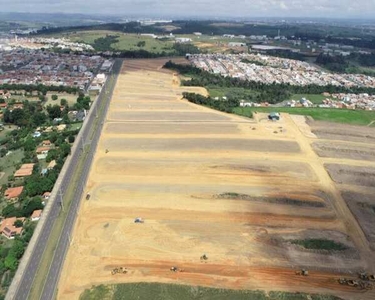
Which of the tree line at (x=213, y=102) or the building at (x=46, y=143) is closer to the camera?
the building at (x=46, y=143)

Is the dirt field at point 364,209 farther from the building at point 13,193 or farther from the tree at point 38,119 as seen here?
the tree at point 38,119

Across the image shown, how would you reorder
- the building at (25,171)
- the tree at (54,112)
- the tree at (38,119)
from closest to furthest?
1. the building at (25,171)
2. the tree at (38,119)
3. the tree at (54,112)

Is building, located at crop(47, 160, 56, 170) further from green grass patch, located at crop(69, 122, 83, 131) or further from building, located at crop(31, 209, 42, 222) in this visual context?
green grass patch, located at crop(69, 122, 83, 131)

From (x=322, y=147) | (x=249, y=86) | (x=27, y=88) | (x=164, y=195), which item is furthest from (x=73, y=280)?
(x=249, y=86)

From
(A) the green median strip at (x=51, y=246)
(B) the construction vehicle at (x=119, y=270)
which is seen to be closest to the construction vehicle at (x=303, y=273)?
(B) the construction vehicle at (x=119, y=270)

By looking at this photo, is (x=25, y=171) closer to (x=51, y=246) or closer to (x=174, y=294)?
(x=51, y=246)

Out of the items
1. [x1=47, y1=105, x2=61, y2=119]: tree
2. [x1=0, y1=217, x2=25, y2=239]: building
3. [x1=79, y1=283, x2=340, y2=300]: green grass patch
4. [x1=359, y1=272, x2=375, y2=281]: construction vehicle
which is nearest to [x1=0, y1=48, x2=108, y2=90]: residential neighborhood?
[x1=47, y1=105, x2=61, y2=119]: tree
